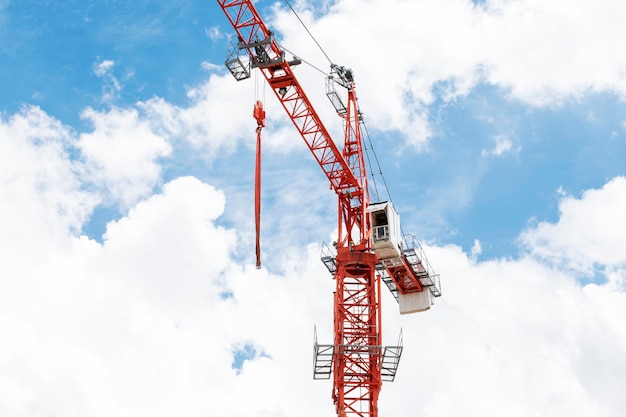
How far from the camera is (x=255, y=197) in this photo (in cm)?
4509

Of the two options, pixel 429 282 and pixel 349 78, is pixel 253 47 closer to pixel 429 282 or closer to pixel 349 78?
pixel 349 78

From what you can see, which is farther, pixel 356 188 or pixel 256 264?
pixel 356 188

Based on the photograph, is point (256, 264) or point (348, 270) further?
point (348, 270)

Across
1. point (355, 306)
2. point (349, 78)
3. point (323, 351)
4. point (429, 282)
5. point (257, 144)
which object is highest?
point (349, 78)

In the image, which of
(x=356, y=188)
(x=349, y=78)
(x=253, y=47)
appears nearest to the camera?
(x=253, y=47)

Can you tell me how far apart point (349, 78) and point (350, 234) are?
33.6ft

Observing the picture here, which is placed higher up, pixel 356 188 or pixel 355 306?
pixel 356 188

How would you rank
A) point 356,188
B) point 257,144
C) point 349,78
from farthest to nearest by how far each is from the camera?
point 349,78, point 356,188, point 257,144

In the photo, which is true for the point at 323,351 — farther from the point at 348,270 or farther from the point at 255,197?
the point at 255,197

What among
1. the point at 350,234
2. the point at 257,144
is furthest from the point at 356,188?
the point at 257,144

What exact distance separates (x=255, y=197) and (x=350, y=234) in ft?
21.9

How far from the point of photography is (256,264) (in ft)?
145

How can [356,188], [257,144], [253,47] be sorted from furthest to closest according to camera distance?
1. [356,188]
2. [257,144]
3. [253,47]

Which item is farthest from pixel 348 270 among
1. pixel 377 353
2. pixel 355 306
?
pixel 377 353
